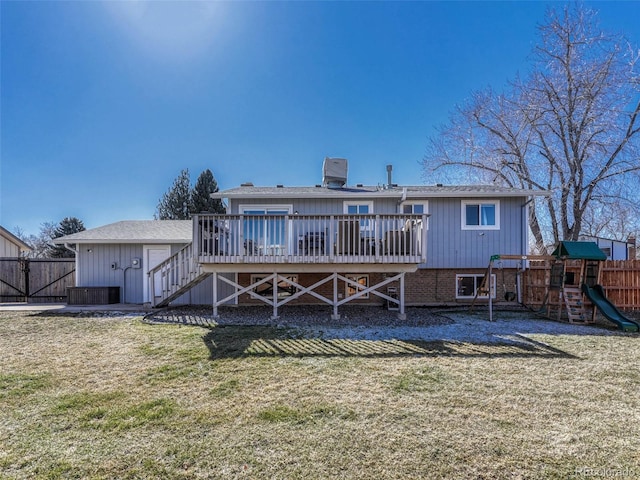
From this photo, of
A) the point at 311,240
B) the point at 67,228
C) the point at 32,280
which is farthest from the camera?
the point at 67,228

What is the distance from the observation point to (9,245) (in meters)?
15.2

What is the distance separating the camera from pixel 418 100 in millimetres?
14664

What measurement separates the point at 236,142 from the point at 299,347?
12821mm

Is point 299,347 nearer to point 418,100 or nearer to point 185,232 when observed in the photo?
point 185,232

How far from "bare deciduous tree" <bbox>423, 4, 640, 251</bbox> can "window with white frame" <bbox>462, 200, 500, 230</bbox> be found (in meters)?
6.31

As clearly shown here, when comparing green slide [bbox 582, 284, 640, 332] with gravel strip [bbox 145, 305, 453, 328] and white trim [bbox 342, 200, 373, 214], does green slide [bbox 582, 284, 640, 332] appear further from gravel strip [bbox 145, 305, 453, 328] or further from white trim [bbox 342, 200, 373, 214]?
white trim [bbox 342, 200, 373, 214]

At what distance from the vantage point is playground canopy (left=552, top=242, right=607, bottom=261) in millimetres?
8734

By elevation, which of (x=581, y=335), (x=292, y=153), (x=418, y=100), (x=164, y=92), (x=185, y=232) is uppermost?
(x=418, y=100)

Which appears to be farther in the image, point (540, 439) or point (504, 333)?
point (504, 333)

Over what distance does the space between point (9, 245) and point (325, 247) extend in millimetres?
17032

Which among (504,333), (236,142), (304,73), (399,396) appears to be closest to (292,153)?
(236,142)

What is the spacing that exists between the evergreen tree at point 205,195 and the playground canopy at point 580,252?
809 inches

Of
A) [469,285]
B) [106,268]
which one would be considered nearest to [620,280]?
[469,285]

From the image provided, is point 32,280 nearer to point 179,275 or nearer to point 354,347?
point 179,275
